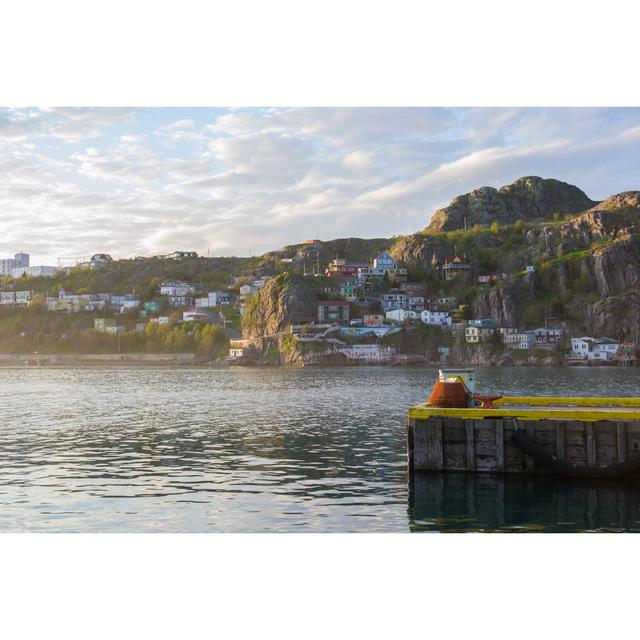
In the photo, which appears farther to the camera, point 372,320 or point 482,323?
point 372,320

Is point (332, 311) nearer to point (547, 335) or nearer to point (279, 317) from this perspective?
point (279, 317)

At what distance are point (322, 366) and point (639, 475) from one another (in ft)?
457

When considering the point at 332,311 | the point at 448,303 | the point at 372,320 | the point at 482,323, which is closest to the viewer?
the point at 482,323

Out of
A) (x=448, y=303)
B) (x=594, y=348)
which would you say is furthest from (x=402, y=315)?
(x=594, y=348)

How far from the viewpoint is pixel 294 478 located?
24.7 m

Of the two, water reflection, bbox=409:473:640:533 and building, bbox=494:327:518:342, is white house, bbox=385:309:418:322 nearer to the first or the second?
building, bbox=494:327:518:342

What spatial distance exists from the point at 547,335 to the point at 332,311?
5505 cm

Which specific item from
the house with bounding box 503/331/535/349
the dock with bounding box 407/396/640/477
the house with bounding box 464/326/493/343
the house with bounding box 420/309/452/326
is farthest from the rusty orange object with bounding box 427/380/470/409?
the house with bounding box 420/309/452/326

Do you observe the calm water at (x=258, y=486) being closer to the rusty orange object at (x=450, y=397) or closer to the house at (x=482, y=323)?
the rusty orange object at (x=450, y=397)

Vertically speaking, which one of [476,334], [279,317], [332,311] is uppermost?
[332,311]

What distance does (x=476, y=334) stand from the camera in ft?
549

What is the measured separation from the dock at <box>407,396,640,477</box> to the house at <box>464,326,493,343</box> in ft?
473

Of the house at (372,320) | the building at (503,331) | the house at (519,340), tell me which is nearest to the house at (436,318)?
the house at (372,320)

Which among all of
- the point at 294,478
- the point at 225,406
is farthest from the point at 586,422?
the point at 225,406
